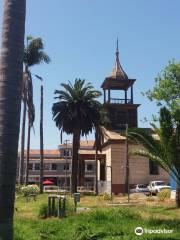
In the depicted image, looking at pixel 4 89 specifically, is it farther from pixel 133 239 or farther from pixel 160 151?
pixel 160 151

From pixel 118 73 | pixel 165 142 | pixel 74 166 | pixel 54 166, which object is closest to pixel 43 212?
pixel 165 142

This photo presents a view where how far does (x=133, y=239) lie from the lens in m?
10.9

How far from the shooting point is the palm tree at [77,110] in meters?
43.7

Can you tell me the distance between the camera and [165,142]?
66.3ft

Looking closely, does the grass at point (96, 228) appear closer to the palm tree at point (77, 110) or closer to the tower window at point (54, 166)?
the palm tree at point (77, 110)

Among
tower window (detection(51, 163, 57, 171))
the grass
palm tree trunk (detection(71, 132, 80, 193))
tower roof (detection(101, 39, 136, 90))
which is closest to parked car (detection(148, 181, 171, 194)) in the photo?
palm tree trunk (detection(71, 132, 80, 193))

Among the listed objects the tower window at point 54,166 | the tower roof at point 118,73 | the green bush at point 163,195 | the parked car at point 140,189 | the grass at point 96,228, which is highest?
the tower roof at point 118,73

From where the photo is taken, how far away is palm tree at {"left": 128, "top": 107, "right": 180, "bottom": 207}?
19562 millimetres

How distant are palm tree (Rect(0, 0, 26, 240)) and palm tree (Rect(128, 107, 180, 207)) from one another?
1173cm

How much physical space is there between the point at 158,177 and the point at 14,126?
4624cm

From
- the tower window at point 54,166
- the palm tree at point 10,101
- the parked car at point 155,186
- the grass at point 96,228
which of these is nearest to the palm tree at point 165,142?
the grass at point 96,228

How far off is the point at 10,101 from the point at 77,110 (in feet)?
118

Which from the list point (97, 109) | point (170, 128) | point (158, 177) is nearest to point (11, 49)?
point (170, 128)

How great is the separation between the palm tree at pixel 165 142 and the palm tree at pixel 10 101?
11.7 m
